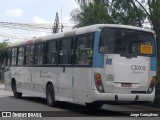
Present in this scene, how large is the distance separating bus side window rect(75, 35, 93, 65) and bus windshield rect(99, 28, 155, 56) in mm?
464

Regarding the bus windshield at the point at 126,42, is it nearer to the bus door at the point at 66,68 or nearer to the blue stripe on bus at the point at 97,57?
the blue stripe on bus at the point at 97,57

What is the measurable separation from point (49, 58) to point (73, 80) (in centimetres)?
268

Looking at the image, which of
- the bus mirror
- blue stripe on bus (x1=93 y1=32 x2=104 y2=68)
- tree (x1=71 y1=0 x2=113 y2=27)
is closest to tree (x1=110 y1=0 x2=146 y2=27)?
tree (x1=71 y1=0 x2=113 y2=27)

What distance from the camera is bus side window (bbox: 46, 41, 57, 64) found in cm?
1773

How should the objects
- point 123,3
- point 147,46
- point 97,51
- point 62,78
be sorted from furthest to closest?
Answer: point 123,3
point 62,78
point 147,46
point 97,51

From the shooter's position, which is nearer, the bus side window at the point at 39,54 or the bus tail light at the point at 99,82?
the bus tail light at the point at 99,82

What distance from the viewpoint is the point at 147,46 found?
51.1ft

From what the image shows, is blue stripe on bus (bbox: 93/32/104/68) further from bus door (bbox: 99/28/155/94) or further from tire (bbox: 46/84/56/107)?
tire (bbox: 46/84/56/107)

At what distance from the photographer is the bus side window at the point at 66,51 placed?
16312 mm

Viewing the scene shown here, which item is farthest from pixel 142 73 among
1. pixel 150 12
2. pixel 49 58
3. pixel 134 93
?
pixel 150 12

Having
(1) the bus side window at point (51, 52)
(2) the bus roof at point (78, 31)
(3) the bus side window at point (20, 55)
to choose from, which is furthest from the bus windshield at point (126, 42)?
(3) the bus side window at point (20, 55)

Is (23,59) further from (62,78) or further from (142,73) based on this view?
(142,73)

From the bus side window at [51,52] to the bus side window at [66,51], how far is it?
61 centimetres

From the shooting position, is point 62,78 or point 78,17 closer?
point 62,78
